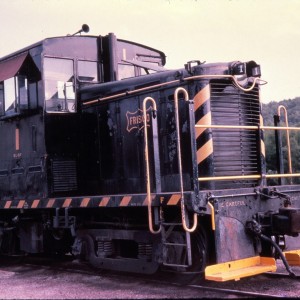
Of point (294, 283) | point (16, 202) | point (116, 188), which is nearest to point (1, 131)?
point (16, 202)

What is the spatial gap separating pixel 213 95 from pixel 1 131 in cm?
444

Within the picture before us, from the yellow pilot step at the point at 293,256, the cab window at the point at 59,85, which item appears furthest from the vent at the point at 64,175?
the yellow pilot step at the point at 293,256

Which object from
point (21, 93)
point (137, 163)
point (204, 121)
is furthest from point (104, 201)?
point (21, 93)

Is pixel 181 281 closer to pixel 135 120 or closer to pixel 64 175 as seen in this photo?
pixel 135 120

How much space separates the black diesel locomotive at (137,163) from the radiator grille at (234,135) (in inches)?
0.6

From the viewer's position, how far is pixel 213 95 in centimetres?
689

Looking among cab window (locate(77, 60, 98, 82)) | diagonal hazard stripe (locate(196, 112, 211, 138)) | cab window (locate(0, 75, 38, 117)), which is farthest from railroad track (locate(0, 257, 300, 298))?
cab window (locate(77, 60, 98, 82))

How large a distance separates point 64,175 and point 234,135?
115 inches

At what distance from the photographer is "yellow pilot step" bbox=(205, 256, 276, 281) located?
593cm

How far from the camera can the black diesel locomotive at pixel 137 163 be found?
6.44 meters

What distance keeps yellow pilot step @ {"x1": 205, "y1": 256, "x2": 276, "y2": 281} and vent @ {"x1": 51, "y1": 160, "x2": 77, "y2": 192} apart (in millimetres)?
3134

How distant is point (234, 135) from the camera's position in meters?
7.08

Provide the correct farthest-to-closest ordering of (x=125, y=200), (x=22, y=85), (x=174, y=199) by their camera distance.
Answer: (x=22, y=85) < (x=125, y=200) < (x=174, y=199)

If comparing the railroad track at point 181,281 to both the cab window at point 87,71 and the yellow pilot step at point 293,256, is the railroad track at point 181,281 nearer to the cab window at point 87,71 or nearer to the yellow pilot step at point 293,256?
the yellow pilot step at point 293,256
